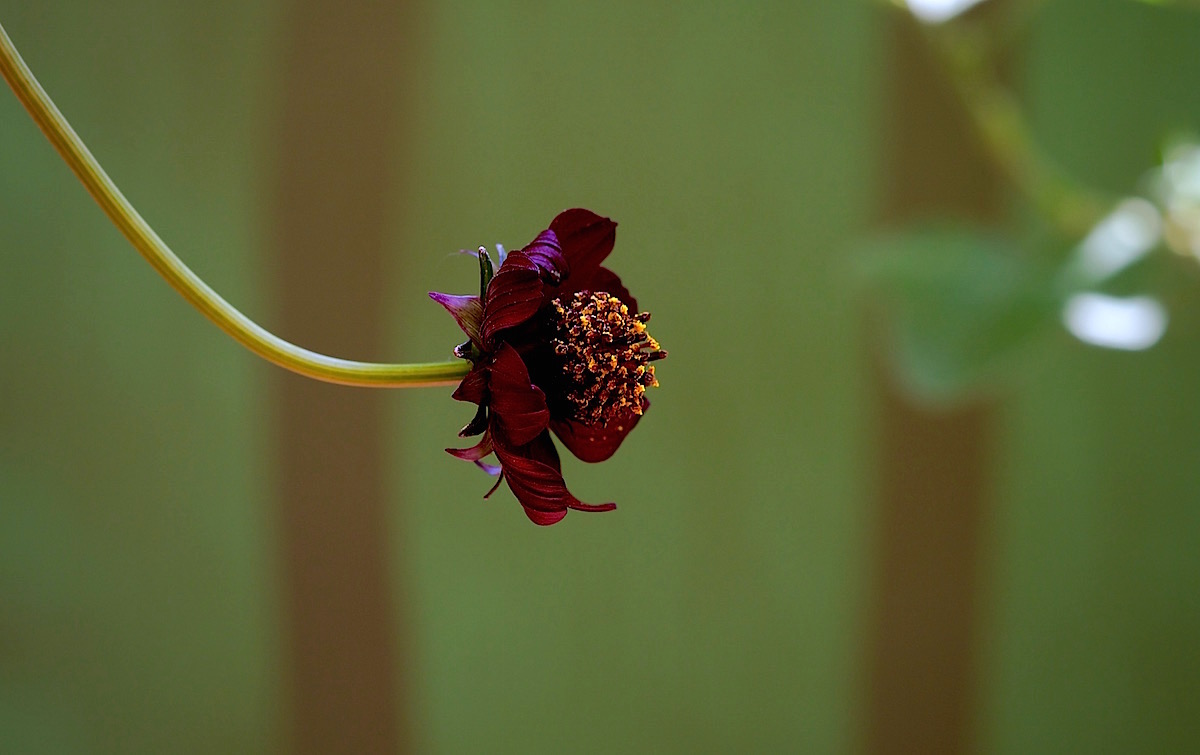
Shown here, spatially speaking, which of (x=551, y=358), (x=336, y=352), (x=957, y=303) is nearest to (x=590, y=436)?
(x=551, y=358)

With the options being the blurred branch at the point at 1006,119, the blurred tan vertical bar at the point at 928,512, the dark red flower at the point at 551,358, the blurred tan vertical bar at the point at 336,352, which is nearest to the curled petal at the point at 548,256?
the dark red flower at the point at 551,358

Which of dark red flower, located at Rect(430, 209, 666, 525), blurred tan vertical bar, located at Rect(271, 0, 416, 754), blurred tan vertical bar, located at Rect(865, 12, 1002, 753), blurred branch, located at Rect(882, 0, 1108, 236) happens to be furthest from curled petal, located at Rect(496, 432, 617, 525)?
blurred tan vertical bar, located at Rect(865, 12, 1002, 753)

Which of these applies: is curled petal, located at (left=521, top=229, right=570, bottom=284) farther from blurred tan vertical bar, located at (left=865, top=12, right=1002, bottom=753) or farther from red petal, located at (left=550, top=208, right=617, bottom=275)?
blurred tan vertical bar, located at (left=865, top=12, right=1002, bottom=753)

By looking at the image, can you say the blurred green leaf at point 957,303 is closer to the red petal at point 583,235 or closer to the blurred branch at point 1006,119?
the blurred branch at point 1006,119

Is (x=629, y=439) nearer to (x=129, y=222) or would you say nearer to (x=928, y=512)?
(x=928, y=512)

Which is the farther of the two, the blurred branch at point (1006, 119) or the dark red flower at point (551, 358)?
the blurred branch at point (1006, 119)

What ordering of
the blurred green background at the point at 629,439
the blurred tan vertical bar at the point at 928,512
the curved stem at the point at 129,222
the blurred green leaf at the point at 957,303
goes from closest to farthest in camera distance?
the curved stem at the point at 129,222 < the blurred green leaf at the point at 957,303 < the blurred green background at the point at 629,439 < the blurred tan vertical bar at the point at 928,512
